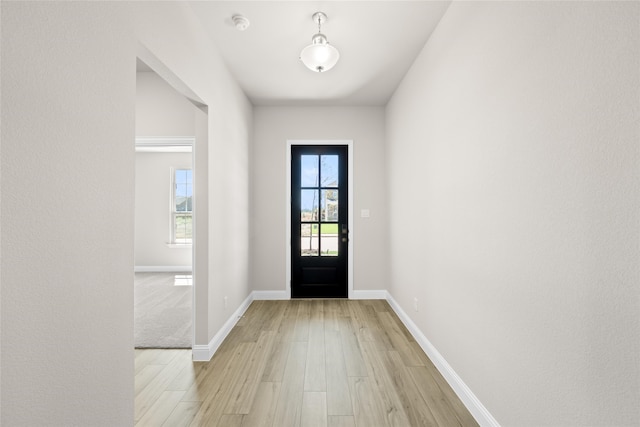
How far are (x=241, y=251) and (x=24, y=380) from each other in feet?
8.96

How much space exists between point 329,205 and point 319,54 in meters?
2.34

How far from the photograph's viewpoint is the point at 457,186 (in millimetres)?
2135

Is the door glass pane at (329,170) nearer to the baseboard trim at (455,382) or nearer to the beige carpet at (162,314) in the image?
the baseboard trim at (455,382)

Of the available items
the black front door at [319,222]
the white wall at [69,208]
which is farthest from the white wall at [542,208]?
the black front door at [319,222]

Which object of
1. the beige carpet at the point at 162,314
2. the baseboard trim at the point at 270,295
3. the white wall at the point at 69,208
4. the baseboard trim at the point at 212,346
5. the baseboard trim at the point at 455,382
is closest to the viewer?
the white wall at the point at 69,208

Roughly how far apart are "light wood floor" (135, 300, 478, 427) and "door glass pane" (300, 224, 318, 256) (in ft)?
4.21

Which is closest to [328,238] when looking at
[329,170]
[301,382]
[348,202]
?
[348,202]

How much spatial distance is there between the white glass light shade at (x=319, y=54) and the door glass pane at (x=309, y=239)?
236 cm

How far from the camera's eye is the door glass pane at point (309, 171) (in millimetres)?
4422

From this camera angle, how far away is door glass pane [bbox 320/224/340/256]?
4445 mm

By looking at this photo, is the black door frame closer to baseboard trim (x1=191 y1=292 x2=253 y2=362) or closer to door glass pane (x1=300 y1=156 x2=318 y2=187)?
door glass pane (x1=300 y1=156 x2=318 y2=187)

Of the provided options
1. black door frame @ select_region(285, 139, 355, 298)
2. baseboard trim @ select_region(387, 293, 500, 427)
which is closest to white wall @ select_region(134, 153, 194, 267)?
black door frame @ select_region(285, 139, 355, 298)

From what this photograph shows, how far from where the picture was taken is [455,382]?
212 centimetres

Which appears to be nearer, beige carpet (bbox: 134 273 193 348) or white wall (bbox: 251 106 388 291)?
beige carpet (bbox: 134 273 193 348)
